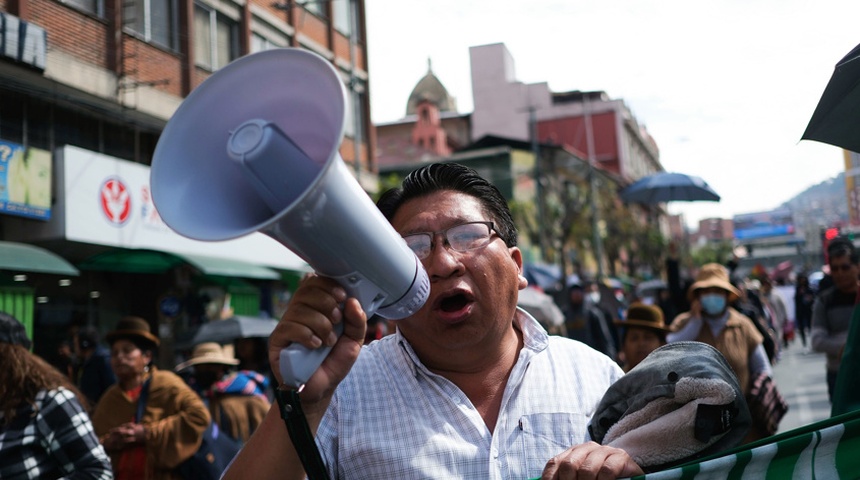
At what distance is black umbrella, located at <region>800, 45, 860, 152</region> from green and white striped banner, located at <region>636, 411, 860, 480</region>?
29.2 inches

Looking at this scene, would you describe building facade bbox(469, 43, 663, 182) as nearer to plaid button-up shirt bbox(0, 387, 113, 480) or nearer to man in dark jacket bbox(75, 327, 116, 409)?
man in dark jacket bbox(75, 327, 116, 409)

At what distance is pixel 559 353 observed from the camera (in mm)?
2205

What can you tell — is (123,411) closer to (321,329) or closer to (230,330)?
(230,330)

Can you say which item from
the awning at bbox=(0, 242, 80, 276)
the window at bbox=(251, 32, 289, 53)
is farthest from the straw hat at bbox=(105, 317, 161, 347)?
the window at bbox=(251, 32, 289, 53)

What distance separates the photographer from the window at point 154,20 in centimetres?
1625

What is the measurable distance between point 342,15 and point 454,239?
2475 cm

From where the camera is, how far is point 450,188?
221 cm

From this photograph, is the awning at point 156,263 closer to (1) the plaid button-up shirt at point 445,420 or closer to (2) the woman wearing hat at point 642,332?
(2) the woman wearing hat at point 642,332

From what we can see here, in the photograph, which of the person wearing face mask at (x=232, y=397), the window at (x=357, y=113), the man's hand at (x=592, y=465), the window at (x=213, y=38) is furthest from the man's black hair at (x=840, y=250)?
the window at (x=357, y=113)

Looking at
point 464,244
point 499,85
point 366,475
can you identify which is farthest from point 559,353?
point 499,85

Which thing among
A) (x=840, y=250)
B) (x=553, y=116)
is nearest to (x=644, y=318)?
(x=840, y=250)

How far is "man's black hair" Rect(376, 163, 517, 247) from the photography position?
2211 mm

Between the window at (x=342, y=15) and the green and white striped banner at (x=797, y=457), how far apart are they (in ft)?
80.2

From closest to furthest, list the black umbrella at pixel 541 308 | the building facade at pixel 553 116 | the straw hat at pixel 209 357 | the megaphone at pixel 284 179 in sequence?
1. the megaphone at pixel 284 179
2. the straw hat at pixel 209 357
3. the black umbrella at pixel 541 308
4. the building facade at pixel 553 116
